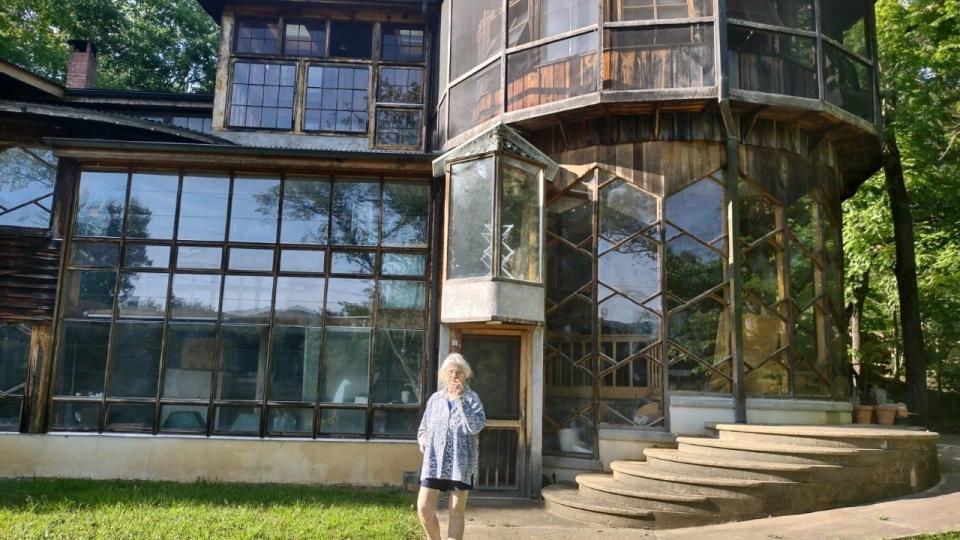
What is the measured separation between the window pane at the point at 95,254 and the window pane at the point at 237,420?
2.78m

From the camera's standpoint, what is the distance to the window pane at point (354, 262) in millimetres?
9836

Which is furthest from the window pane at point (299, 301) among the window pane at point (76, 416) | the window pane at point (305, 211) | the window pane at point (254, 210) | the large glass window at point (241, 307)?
the window pane at point (76, 416)

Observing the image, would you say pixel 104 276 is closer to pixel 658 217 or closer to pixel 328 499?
pixel 328 499

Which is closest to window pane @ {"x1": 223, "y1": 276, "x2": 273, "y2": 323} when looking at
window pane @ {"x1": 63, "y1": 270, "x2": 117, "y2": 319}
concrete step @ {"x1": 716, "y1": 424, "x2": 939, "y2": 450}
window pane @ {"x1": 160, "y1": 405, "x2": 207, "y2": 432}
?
window pane @ {"x1": 160, "y1": 405, "x2": 207, "y2": 432}

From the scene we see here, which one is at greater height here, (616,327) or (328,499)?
(616,327)

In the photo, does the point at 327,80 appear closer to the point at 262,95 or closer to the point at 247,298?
the point at 262,95

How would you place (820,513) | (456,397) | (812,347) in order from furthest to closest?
(812,347)
(820,513)
(456,397)

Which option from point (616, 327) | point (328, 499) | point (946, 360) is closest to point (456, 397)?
point (328, 499)

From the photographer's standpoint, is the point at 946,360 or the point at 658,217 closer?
the point at 658,217

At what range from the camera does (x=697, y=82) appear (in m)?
8.52

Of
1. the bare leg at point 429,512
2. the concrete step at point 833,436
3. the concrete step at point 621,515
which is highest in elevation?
the concrete step at point 833,436

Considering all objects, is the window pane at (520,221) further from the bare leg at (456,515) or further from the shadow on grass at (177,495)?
the bare leg at (456,515)

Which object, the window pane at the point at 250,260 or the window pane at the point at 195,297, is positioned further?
the window pane at the point at 250,260

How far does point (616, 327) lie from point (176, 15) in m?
21.1
